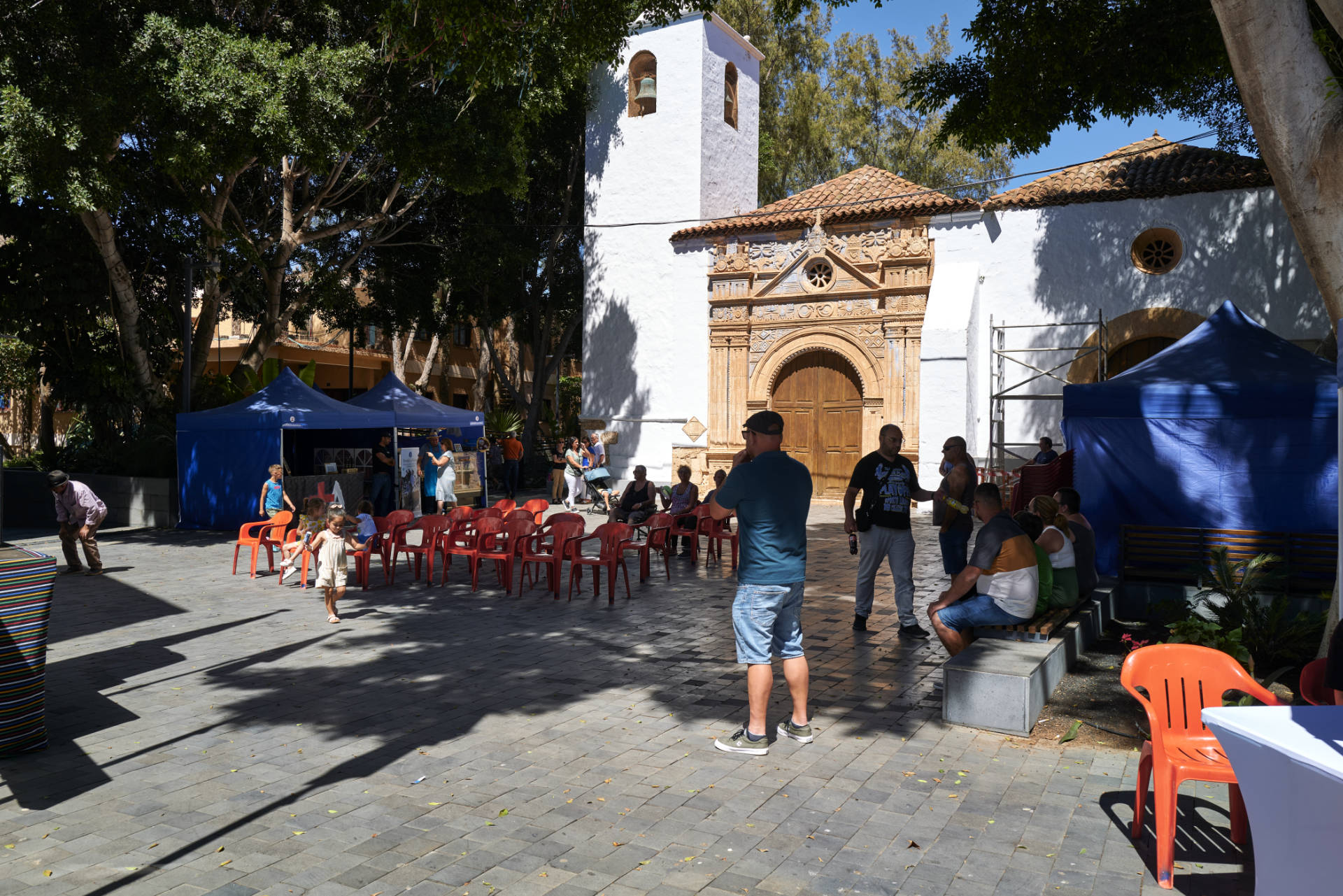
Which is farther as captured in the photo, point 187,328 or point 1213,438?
point 187,328

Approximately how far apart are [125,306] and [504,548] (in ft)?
32.8

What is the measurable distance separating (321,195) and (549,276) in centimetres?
917

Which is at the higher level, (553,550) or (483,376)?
(483,376)

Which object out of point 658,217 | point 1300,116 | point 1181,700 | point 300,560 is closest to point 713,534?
point 300,560

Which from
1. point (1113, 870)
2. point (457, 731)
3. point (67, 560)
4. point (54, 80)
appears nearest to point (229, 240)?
point (54, 80)

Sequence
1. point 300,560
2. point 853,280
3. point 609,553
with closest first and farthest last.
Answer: point 609,553, point 300,560, point 853,280

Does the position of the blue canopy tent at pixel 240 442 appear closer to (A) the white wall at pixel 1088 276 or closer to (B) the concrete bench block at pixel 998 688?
(A) the white wall at pixel 1088 276

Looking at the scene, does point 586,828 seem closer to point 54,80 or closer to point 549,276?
point 54,80

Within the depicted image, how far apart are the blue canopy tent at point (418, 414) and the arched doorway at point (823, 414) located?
6.93m

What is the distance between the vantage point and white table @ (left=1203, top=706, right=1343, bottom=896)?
262 cm

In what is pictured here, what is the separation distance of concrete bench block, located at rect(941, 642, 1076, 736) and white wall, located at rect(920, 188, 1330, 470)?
13020 mm

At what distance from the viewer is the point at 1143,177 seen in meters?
17.8

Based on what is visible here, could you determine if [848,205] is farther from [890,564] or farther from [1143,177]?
[890,564]

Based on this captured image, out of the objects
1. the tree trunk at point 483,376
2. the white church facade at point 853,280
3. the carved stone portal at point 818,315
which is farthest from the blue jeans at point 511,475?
the tree trunk at point 483,376
